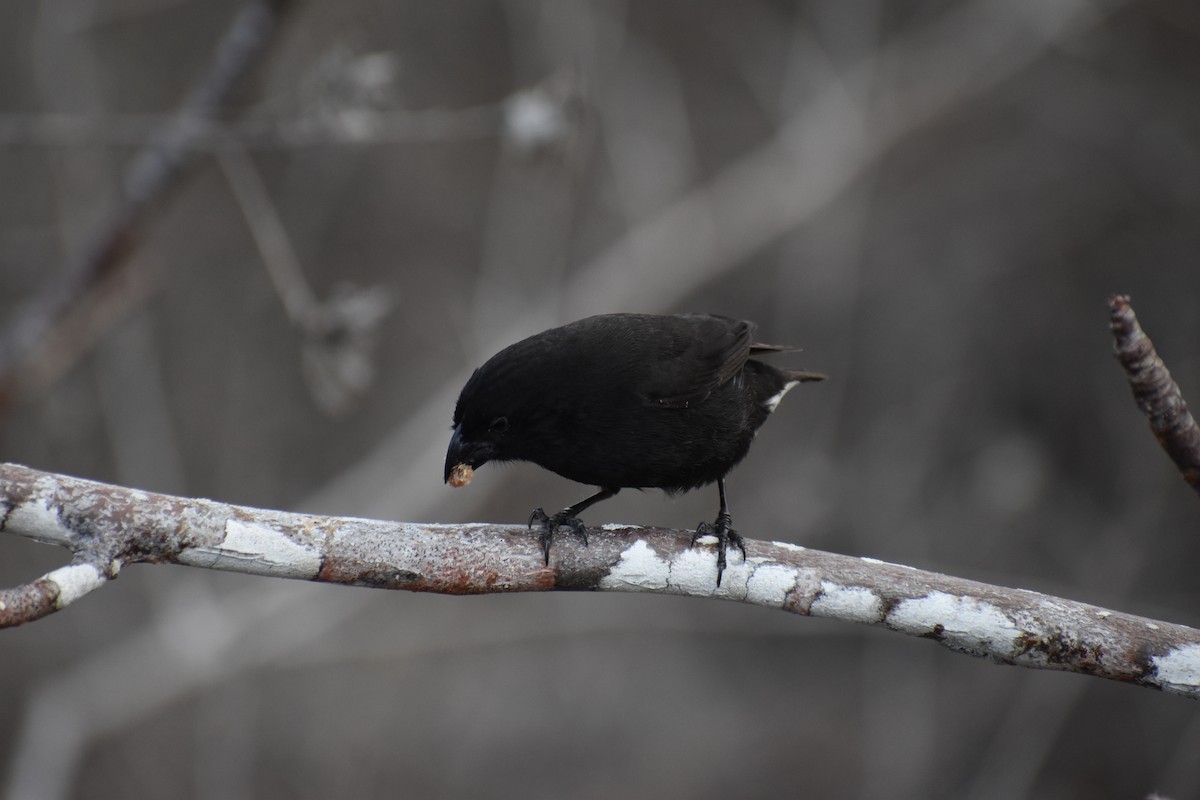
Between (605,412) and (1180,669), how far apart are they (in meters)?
1.79

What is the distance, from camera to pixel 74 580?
2131 millimetres

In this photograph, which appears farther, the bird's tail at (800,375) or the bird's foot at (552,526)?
the bird's tail at (800,375)

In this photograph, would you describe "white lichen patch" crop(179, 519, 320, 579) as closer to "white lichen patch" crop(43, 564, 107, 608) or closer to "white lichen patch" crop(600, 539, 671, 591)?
"white lichen patch" crop(43, 564, 107, 608)

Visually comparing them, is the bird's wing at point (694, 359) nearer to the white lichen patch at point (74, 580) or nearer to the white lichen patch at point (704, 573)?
the white lichen patch at point (704, 573)

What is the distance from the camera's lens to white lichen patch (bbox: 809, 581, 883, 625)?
2.66 meters

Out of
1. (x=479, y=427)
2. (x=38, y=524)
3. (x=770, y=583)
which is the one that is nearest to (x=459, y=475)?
(x=479, y=427)

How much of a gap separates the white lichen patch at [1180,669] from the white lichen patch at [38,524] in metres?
2.64

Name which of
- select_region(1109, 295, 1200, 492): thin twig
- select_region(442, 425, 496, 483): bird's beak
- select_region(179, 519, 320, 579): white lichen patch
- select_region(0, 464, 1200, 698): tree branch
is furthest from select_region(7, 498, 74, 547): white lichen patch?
select_region(1109, 295, 1200, 492): thin twig

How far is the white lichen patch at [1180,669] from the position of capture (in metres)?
2.52

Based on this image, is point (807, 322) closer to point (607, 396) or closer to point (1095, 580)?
point (1095, 580)

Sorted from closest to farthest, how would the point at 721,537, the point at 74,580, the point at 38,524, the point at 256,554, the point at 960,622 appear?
the point at 74,580, the point at 38,524, the point at 256,554, the point at 960,622, the point at 721,537

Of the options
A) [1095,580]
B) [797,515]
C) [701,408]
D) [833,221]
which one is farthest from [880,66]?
[701,408]

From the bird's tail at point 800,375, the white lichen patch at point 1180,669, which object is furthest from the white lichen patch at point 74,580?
the bird's tail at point 800,375

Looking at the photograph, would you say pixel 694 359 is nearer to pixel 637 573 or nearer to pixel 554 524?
pixel 554 524
